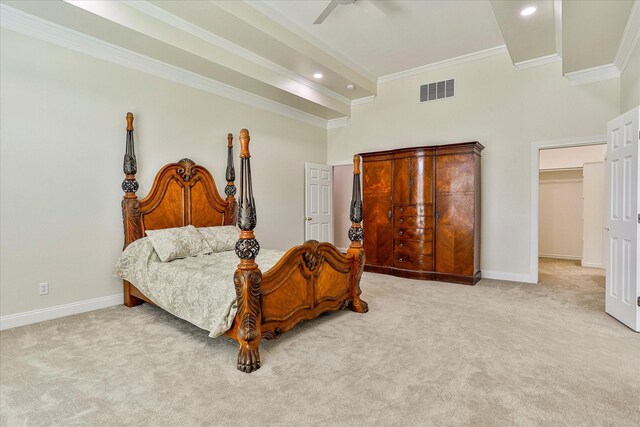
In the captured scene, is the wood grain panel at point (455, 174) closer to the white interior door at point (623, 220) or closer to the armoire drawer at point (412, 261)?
the armoire drawer at point (412, 261)

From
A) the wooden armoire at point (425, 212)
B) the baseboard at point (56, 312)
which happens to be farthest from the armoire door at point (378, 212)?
the baseboard at point (56, 312)

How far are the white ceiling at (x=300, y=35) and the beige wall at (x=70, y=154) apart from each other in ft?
0.95

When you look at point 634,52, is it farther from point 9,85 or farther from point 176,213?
point 9,85

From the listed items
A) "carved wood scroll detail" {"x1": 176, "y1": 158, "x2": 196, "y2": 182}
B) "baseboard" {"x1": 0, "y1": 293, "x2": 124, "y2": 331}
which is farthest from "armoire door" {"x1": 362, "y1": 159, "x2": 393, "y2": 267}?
"baseboard" {"x1": 0, "y1": 293, "x2": 124, "y2": 331}

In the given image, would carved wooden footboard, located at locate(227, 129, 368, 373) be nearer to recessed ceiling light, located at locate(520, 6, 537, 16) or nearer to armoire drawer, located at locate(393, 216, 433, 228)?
armoire drawer, located at locate(393, 216, 433, 228)

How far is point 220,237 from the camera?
421cm

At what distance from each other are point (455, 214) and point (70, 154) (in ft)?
16.4

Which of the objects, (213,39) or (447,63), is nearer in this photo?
(213,39)

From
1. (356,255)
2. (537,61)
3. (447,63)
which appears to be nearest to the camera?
(356,255)

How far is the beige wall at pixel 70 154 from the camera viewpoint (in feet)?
10.3

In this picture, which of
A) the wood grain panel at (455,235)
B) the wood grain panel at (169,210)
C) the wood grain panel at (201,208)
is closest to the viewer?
the wood grain panel at (169,210)

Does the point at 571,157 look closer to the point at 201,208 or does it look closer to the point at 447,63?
the point at 447,63

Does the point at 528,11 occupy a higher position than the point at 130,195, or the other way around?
the point at 528,11

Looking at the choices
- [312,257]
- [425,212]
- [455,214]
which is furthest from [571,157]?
[312,257]
